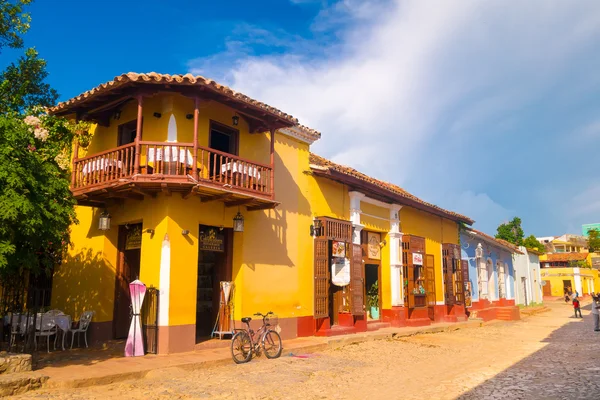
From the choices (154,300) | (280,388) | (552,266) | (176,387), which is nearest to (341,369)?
(280,388)

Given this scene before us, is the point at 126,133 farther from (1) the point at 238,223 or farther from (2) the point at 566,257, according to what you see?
(2) the point at 566,257

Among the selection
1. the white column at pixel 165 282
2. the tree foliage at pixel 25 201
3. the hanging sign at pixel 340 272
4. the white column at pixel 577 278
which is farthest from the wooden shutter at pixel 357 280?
the white column at pixel 577 278

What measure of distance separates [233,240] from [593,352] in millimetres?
9572

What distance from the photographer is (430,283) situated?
63.6 ft

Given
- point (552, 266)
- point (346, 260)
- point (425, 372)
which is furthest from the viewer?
point (552, 266)

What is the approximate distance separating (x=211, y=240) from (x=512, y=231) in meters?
45.6

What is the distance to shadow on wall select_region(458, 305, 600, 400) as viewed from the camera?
719 centimetres

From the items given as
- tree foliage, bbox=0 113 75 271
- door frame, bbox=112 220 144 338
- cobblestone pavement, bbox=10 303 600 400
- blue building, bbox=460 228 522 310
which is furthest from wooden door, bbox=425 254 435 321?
tree foliage, bbox=0 113 75 271

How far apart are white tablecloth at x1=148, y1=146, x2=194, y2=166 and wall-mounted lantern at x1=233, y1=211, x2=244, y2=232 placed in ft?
6.54

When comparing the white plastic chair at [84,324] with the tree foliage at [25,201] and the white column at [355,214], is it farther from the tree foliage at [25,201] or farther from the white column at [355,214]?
the white column at [355,214]

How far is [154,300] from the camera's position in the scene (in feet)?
33.2

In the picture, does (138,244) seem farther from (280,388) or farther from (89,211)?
(280,388)

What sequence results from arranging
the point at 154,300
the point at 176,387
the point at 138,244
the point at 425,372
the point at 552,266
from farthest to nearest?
the point at 552,266, the point at 138,244, the point at 154,300, the point at 425,372, the point at 176,387

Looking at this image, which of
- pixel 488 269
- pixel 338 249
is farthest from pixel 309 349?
pixel 488 269
